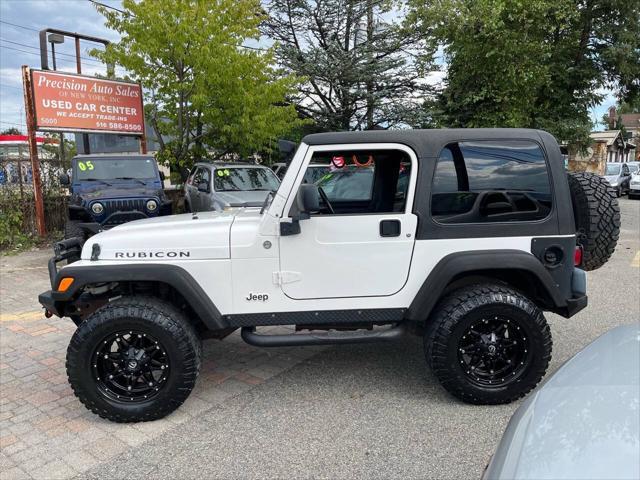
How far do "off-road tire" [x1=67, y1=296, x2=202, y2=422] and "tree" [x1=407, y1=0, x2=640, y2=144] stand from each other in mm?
12909

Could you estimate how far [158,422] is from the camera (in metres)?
3.31

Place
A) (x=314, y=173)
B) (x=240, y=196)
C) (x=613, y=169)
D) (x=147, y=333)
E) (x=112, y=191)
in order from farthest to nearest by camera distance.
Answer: (x=613, y=169)
(x=240, y=196)
(x=112, y=191)
(x=314, y=173)
(x=147, y=333)

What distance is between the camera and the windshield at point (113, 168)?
9.36 meters

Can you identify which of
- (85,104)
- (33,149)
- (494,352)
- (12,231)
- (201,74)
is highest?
(201,74)

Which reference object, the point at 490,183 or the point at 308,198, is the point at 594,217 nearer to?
the point at 490,183

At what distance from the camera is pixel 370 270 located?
3.34m

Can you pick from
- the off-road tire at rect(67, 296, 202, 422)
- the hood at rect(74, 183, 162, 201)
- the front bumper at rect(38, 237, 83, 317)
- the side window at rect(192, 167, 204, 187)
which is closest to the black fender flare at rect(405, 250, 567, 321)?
the off-road tire at rect(67, 296, 202, 422)

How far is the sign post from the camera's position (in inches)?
388

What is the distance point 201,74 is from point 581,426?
10.9 metres

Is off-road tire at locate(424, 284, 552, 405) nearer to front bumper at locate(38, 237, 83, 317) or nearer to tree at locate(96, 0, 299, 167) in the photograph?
front bumper at locate(38, 237, 83, 317)

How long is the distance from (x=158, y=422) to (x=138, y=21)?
10.0 meters

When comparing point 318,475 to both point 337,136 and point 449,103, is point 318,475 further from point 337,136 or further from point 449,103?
point 449,103

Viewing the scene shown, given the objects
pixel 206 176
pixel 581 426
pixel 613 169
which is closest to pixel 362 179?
pixel 581 426

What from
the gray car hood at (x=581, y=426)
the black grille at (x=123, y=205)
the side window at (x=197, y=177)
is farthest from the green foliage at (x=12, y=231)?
the gray car hood at (x=581, y=426)
